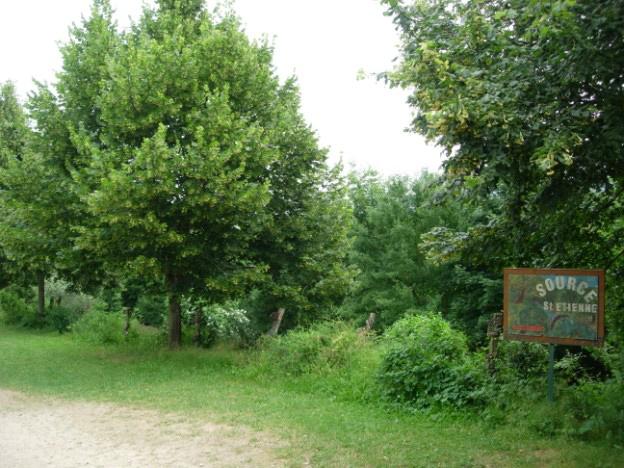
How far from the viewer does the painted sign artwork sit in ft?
25.3

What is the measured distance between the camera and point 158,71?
13.5 meters

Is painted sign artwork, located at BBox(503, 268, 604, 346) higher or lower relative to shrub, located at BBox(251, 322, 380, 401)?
higher

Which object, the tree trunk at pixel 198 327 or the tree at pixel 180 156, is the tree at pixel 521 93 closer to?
the tree at pixel 180 156

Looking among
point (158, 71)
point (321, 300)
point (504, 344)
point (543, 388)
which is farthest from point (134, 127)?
point (543, 388)

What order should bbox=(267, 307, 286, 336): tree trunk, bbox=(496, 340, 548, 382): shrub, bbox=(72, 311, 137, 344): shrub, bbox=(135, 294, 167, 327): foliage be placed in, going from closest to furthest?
bbox=(496, 340, 548, 382): shrub, bbox=(267, 307, 286, 336): tree trunk, bbox=(72, 311, 137, 344): shrub, bbox=(135, 294, 167, 327): foliage

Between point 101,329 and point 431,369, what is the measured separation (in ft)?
50.8

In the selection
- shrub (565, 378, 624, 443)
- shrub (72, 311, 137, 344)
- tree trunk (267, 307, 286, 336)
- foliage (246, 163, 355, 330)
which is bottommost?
shrub (72, 311, 137, 344)

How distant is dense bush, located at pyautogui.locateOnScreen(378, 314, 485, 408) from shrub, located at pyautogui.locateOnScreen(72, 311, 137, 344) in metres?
13.0

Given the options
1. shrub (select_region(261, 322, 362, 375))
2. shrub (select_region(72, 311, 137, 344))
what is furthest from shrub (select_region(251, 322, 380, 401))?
shrub (select_region(72, 311, 137, 344))

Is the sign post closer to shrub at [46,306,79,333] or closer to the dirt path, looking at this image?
the dirt path

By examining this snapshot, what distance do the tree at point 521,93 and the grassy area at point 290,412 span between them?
2602mm

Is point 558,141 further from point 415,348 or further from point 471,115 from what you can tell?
point 415,348

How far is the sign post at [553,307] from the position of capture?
7699mm

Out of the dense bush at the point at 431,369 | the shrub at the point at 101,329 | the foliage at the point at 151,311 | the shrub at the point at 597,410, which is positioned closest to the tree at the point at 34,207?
the shrub at the point at 101,329
